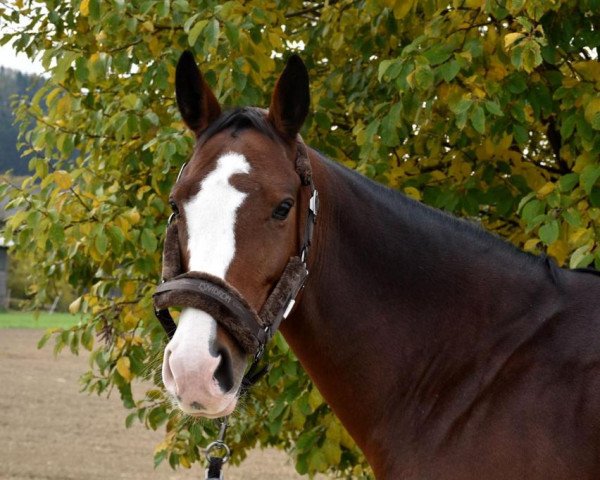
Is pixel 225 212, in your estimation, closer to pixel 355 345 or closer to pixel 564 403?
pixel 355 345

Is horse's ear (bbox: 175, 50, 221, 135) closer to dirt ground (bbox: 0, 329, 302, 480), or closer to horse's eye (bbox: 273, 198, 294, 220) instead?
horse's eye (bbox: 273, 198, 294, 220)

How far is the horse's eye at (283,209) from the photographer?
2824 mm

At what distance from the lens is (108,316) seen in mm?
5547

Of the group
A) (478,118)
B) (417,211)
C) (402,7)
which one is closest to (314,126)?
(402,7)

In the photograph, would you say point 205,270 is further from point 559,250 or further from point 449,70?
point 559,250

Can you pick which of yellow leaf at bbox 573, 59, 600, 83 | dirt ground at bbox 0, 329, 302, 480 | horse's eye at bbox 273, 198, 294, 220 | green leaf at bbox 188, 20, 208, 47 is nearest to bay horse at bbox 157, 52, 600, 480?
horse's eye at bbox 273, 198, 294, 220

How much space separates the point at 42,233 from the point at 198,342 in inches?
104

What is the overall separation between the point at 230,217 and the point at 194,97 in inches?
23.5

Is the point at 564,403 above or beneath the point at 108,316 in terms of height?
above

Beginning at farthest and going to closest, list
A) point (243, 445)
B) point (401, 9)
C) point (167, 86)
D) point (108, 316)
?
point (243, 445) < point (108, 316) < point (167, 86) < point (401, 9)

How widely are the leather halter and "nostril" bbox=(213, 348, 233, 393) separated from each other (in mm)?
77

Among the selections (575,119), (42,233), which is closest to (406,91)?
(575,119)

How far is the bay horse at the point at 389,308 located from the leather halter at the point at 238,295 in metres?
0.01

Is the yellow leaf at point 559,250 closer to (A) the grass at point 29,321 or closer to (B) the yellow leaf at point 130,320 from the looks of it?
(B) the yellow leaf at point 130,320
